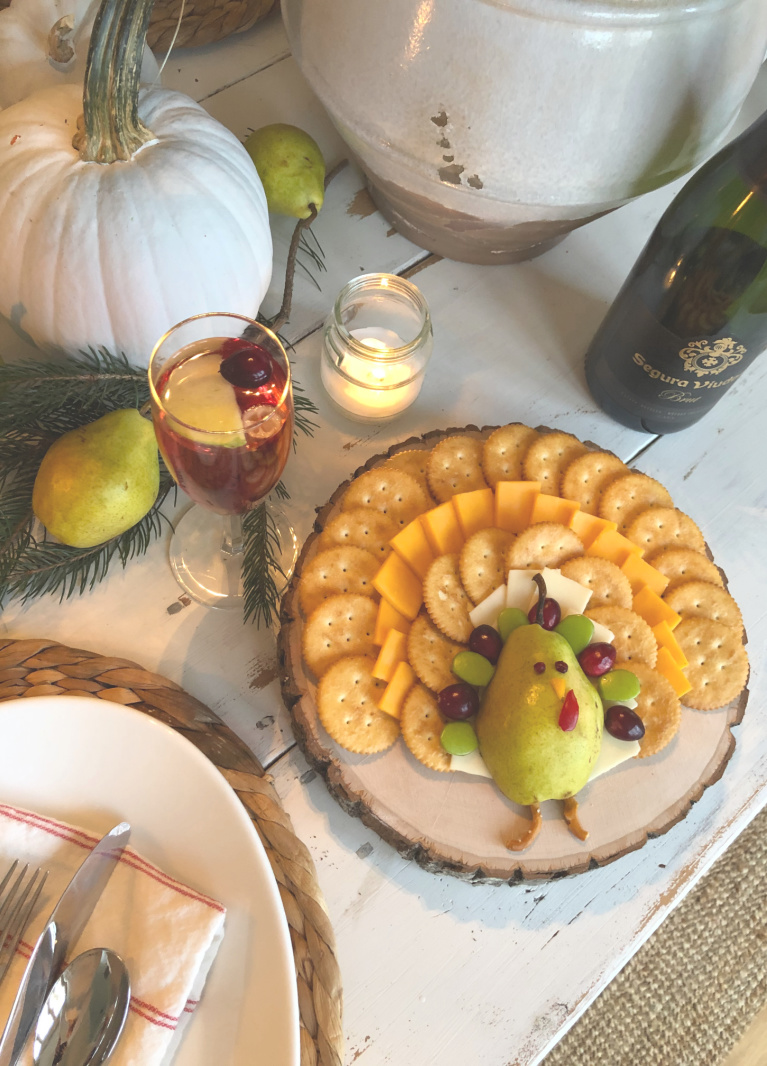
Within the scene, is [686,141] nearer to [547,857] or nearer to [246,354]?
[246,354]

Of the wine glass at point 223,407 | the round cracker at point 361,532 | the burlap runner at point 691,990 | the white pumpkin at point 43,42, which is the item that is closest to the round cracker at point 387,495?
the round cracker at point 361,532

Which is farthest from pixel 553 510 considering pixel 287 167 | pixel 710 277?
pixel 287 167

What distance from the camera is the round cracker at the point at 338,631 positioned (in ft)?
2.05

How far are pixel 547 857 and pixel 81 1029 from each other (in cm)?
35

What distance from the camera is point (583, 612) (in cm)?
64

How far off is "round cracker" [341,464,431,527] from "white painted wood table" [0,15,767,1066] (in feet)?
0.30

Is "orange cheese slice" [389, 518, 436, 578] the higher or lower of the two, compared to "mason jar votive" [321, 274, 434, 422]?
lower

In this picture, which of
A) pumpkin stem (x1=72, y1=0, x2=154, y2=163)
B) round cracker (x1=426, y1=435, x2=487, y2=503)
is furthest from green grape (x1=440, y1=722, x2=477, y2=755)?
pumpkin stem (x1=72, y1=0, x2=154, y2=163)

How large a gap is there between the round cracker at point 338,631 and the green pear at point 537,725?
4.6 inches

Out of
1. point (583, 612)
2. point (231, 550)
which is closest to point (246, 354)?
point (231, 550)

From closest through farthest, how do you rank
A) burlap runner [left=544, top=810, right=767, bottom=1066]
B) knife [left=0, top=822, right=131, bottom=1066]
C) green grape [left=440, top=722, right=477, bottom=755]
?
knife [left=0, top=822, right=131, bottom=1066] < green grape [left=440, top=722, right=477, bottom=755] < burlap runner [left=544, top=810, right=767, bottom=1066]

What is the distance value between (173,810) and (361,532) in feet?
0.90

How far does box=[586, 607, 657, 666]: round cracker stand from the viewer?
2.09 ft

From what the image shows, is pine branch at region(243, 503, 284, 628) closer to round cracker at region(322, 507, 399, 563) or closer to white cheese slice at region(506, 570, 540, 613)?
round cracker at region(322, 507, 399, 563)
